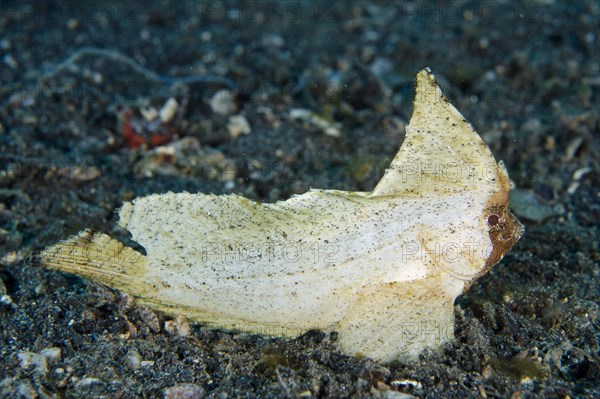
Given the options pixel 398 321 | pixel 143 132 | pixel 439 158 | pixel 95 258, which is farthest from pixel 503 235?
pixel 143 132

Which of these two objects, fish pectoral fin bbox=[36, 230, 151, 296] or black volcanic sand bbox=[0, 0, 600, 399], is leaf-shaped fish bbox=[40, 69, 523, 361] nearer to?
fish pectoral fin bbox=[36, 230, 151, 296]

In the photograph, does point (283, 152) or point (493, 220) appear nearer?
point (493, 220)

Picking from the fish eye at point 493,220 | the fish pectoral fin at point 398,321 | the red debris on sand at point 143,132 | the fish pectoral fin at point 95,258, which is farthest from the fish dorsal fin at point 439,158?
the red debris on sand at point 143,132

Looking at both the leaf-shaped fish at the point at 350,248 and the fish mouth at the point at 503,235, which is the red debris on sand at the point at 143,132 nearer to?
the leaf-shaped fish at the point at 350,248

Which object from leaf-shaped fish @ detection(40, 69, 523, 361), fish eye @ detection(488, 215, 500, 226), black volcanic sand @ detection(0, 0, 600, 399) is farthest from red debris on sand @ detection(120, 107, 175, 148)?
fish eye @ detection(488, 215, 500, 226)

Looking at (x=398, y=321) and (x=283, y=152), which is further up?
(x=398, y=321)

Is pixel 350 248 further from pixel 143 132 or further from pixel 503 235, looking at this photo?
pixel 143 132
